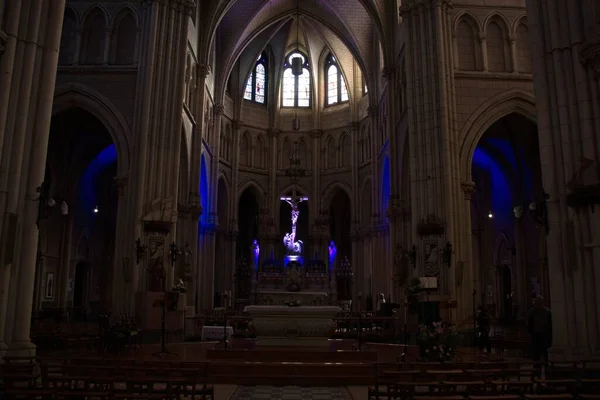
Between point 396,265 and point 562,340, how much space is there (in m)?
15.5

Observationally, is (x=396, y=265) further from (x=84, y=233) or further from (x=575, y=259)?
(x=84, y=233)

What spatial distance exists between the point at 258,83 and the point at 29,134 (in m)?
33.9

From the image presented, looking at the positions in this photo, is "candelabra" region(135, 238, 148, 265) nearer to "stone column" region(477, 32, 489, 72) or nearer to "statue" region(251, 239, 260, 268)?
"stone column" region(477, 32, 489, 72)

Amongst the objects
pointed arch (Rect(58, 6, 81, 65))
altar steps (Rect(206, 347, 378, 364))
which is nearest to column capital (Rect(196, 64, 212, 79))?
pointed arch (Rect(58, 6, 81, 65))

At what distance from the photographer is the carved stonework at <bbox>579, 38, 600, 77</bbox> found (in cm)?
1132

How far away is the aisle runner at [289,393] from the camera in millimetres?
10289

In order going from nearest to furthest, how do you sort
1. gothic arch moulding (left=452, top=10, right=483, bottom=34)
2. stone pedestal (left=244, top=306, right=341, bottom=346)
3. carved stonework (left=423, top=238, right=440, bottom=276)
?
stone pedestal (left=244, top=306, right=341, bottom=346) < carved stonework (left=423, top=238, right=440, bottom=276) < gothic arch moulding (left=452, top=10, right=483, bottom=34)

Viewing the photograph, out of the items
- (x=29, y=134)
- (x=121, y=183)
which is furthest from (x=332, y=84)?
(x=29, y=134)

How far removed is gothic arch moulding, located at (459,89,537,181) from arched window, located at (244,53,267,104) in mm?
25187

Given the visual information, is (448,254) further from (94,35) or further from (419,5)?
(94,35)

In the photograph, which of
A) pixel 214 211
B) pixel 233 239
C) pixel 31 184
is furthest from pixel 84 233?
pixel 31 184

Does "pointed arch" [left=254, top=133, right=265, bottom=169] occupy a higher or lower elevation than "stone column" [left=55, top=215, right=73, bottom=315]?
higher

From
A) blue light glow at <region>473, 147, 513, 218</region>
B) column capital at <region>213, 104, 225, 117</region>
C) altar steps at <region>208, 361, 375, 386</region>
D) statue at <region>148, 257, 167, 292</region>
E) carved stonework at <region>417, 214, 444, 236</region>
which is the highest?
column capital at <region>213, 104, 225, 117</region>

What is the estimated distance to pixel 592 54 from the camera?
11.4 m
